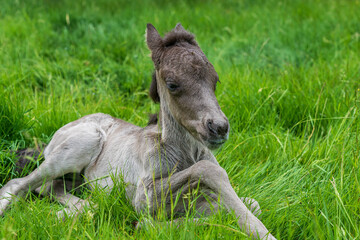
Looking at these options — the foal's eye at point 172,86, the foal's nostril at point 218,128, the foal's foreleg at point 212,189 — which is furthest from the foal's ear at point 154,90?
the foal's nostril at point 218,128

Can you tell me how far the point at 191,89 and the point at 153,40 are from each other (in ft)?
2.74

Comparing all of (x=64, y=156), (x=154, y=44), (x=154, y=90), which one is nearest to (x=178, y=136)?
(x=154, y=90)

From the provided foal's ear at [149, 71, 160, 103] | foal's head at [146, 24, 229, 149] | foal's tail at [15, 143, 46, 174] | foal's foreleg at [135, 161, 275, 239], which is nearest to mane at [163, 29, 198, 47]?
foal's head at [146, 24, 229, 149]

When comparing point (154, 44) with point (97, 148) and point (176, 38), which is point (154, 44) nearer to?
point (176, 38)

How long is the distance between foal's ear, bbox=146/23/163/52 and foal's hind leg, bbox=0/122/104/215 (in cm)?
132

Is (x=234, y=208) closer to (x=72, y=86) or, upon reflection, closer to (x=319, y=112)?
(x=319, y=112)

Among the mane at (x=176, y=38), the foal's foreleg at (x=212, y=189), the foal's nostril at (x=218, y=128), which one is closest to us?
the foal's foreleg at (x=212, y=189)

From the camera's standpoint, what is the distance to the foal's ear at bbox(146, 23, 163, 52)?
159 inches

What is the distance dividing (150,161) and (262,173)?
1.24 metres

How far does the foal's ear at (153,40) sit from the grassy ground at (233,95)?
54.2 inches

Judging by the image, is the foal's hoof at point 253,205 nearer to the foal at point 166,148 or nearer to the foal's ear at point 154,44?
the foal at point 166,148

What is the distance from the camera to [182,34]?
4004 millimetres

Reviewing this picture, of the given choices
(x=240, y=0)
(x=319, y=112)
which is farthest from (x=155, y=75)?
(x=240, y=0)

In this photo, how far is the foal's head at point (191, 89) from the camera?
11.1 feet
